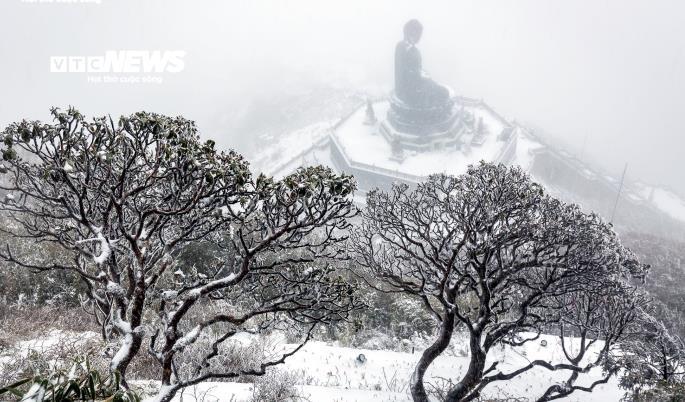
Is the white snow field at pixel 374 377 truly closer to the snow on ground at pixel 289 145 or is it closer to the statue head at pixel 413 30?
the statue head at pixel 413 30

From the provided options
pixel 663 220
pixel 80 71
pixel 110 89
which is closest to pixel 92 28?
pixel 80 71

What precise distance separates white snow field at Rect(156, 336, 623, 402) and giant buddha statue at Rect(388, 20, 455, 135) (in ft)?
110

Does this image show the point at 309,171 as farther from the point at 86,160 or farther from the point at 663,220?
the point at 663,220

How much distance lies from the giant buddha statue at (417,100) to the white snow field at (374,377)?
33553mm

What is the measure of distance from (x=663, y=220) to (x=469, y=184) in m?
55.6

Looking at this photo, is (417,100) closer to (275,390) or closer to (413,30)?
(413,30)

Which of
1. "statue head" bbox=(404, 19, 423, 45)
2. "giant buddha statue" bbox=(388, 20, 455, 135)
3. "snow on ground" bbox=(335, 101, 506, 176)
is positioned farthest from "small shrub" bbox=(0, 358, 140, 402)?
"giant buddha statue" bbox=(388, 20, 455, 135)

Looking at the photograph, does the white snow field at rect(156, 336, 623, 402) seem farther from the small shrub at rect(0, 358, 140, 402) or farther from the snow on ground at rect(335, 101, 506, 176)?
the snow on ground at rect(335, 101, 506, 176)

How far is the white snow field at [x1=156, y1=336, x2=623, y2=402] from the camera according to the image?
9758 millimetres

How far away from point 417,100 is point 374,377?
123 feet

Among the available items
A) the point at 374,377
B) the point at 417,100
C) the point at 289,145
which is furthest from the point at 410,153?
the point at 374,377

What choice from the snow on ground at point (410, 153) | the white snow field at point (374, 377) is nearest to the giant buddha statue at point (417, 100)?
the snow on ground at point (410, 153)

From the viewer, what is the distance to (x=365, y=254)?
11.0 m

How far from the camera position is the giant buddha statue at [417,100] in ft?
148
